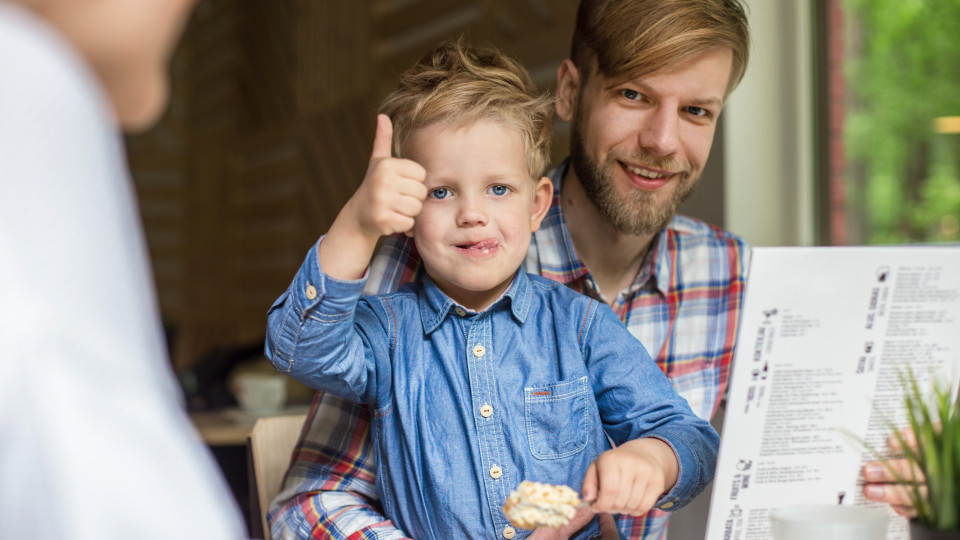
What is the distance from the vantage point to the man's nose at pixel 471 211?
1159 millimetres

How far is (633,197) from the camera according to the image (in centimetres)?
159

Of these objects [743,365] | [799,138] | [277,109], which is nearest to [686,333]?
[743,365]

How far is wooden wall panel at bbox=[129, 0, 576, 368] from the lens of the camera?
457cm

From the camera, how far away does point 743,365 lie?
33.7 inches

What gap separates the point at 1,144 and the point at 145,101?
4.6 inches

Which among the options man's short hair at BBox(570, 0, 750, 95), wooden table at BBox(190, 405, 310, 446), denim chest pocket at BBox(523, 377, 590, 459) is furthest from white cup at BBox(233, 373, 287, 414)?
denim chest pocket at BBox(523, 377, 590, 459)

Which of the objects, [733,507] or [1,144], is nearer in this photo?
[1,144]

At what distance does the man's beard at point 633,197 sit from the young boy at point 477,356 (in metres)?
0.34

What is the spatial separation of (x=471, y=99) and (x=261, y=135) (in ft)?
17.2

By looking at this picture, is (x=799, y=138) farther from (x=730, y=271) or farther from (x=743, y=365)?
(x=743, y=365)

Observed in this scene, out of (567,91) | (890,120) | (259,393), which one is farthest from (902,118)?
(259,393)

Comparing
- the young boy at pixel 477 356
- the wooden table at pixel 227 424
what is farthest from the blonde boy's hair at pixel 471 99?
the wooden table at pixel 227 424

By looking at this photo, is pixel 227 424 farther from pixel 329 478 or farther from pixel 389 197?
pixel 389 197

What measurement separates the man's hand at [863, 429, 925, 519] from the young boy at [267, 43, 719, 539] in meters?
0.20
